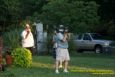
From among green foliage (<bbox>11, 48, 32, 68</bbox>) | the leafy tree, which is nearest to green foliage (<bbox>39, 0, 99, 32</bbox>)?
the leafy tree

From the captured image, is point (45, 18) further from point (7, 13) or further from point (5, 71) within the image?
point (5, 71)

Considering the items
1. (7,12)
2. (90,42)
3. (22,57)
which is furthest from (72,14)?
(22,57)

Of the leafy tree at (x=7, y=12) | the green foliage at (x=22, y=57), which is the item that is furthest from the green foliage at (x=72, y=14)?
the green foliage at (x=22, y=57)

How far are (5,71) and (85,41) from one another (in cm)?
2475

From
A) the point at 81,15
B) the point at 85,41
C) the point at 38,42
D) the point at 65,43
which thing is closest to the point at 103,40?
the point at 85,41

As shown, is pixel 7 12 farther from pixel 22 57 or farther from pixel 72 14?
pixel 22 57

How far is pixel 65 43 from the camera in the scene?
1997cm

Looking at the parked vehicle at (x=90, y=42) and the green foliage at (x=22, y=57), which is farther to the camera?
the parked vehicle at (x=90, y=42)

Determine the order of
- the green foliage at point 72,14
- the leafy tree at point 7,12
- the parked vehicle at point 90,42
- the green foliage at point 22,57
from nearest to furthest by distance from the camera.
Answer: the green foliage at point 22,57
the green foliage at point 72,14
the leafy tree at point 7,12
the parked vehicle at point 90,42

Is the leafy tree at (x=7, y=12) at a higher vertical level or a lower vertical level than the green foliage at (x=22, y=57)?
higher

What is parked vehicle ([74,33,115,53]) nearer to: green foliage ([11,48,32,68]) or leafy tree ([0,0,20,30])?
leafy tree ([0,0,20,30])

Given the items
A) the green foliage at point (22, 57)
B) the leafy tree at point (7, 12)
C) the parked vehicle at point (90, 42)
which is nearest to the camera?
the green foliage at point (22, 57)

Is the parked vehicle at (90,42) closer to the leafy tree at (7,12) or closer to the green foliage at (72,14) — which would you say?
the green foliage at (72,14)

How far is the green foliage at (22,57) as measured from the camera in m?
22.2
